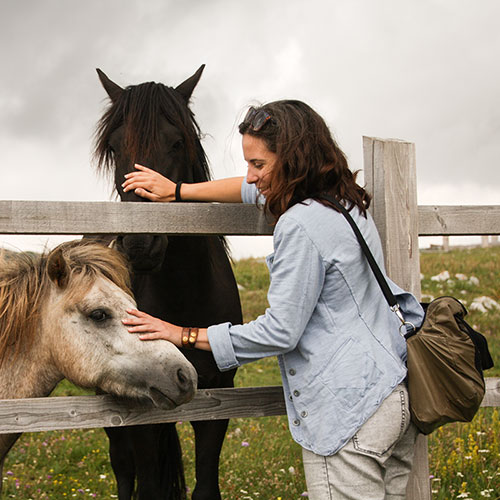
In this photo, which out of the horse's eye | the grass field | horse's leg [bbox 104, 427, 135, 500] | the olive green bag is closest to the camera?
the olive green bag

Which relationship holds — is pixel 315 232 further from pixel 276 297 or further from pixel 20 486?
pixel 20 486

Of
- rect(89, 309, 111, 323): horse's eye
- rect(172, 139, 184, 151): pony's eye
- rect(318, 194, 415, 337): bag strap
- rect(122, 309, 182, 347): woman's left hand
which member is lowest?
rect(122, 309, 182, 347): woman's left hand

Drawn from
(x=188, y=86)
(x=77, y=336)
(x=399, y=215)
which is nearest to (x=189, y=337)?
(x=77, y=336)

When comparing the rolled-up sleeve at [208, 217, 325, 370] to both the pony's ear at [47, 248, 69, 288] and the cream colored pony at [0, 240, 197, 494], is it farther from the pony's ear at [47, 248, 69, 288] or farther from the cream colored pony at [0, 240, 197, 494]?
the pony's ear at [47, 248, 69, 288]

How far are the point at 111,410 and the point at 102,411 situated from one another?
0.04 meters

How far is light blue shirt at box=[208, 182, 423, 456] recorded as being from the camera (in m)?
2.44

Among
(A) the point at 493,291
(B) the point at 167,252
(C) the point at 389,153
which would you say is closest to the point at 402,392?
(C) the point at 389,153

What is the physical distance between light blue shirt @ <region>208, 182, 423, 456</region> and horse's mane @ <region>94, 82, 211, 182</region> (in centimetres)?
167

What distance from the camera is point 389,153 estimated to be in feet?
11.1

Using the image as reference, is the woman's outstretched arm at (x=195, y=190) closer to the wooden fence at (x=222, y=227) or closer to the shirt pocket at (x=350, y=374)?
the wooden fence at (x=222, y=227)

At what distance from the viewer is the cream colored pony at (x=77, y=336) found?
270cm

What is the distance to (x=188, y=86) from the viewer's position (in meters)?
4.75

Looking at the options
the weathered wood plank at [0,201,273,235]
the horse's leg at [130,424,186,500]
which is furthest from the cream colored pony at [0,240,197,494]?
the horse's leg at [130,424,186,500]

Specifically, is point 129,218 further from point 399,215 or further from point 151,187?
point 399,215
